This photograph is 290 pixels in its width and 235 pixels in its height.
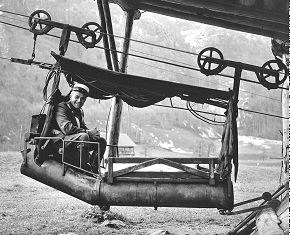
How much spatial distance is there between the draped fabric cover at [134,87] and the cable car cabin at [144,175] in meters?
0.02

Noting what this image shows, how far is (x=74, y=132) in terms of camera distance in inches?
249

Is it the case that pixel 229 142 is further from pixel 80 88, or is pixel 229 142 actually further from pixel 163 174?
pixel 80 88

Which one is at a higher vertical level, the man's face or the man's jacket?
the man's face

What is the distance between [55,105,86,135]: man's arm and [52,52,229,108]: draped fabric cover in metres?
0.77

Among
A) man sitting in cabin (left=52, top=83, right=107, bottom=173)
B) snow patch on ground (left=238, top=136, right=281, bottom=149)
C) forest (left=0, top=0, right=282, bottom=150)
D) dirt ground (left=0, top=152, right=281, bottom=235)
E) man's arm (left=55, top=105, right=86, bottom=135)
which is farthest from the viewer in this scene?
snow patch on ground (left=238, top=136, right=281, bottom=149)

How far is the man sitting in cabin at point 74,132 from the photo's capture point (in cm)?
616

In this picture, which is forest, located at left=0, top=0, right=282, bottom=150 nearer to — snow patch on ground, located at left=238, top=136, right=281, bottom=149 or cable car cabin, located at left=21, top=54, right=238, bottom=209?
snow patch on ground, located at left=238, top=136, right=281, bottom=149

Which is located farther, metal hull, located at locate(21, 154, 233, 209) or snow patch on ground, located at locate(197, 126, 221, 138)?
snow patch on ground, located at locate(197, 126, 221, 138)

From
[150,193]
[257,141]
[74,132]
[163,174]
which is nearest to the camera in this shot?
[150,193]

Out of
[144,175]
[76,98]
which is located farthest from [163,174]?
[76,98]

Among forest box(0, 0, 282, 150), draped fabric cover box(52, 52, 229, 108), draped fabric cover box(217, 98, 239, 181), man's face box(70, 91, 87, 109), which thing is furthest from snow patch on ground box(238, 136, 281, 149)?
man's face box(70, 91, 87, 109)

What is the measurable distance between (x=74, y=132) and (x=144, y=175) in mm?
1431

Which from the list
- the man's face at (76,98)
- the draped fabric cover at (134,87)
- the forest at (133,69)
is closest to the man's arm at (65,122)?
the man's face at (76,98)

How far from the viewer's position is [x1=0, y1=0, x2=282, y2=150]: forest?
57.2 meters
